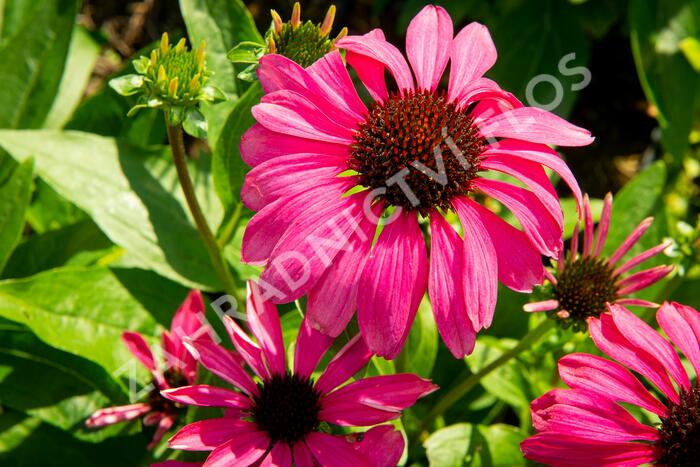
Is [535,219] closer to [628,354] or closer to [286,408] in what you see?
[628,354]

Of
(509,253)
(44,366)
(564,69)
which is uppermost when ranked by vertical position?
(564,69)

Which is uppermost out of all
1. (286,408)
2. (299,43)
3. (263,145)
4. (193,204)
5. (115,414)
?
(299,43)

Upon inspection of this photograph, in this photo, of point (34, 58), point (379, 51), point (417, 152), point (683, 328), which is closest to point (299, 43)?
point (379, 51)

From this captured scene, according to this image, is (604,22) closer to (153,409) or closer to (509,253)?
(509,253)

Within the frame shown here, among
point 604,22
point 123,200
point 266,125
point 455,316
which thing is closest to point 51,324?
point 123,200

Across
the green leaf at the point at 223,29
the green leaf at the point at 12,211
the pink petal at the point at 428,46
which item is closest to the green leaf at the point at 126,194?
the green leaf at the point at 12,211

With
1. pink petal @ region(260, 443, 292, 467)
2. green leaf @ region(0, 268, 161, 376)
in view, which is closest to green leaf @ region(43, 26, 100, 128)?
green leaf @ region(0, 268, 161, 376)

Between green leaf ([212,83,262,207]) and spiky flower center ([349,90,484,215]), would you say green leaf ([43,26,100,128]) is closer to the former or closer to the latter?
green leaf ([212,83,262,207])
